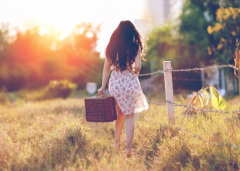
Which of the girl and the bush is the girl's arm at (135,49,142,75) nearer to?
the girl

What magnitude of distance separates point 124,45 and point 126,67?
0.87 ft

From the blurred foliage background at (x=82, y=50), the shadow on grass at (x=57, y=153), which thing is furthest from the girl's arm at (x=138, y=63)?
the blurred foliage background at (x=82, y=50)

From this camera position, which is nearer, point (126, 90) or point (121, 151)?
point (121, 151)

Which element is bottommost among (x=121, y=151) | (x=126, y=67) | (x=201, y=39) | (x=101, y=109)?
→ (x=121, y=151)

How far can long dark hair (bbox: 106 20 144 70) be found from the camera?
3330 mm

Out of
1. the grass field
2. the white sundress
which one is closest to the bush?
the grass field

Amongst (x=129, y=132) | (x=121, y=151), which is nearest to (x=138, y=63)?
(x=129, y=132)

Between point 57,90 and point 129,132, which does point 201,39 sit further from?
point 129,132

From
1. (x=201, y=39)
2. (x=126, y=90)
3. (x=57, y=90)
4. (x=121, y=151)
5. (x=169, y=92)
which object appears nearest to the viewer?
(x=121, y=151)

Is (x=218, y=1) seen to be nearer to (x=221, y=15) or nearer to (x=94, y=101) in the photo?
(x=221, y=15)

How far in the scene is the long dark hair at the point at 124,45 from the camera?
3330 mm

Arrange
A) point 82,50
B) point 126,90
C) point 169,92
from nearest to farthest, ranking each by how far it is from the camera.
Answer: point 126,90 → point 169,92 → point 82,50

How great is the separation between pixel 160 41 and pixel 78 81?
8.39m

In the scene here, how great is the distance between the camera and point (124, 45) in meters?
3.33
